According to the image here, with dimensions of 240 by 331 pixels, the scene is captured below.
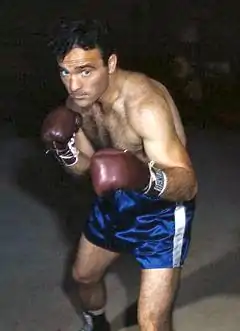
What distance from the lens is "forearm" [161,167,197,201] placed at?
5.96 feet

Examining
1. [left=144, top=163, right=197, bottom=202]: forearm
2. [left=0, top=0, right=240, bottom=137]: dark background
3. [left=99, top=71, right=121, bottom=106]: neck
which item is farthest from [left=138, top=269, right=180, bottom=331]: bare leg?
[left=0, top=0, right=240, bottom=137]: dark background

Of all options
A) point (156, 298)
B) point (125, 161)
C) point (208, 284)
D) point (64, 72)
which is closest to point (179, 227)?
point (156, 298)

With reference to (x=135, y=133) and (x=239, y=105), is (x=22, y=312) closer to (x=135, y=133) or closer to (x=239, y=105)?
(x=135, y=133)

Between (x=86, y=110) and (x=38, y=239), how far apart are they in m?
1.26

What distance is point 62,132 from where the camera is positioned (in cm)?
196

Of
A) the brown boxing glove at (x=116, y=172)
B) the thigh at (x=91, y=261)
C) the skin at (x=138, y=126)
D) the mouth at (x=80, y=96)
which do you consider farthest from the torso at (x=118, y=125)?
the thigh at (x=91, y=261)

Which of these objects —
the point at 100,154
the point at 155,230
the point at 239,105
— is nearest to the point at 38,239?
the point at 155,230

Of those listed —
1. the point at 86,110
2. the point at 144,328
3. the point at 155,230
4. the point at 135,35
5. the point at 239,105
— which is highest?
the point at 86,110

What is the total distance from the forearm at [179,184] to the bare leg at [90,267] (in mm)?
424

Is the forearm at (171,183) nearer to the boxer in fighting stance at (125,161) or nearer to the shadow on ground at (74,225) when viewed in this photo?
the boxer in fighting stance at (125,161)

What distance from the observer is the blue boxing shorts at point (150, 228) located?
2.04m

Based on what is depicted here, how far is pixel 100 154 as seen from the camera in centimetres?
175

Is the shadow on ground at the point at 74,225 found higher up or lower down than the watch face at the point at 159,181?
lower down

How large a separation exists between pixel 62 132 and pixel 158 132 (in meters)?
0.26
